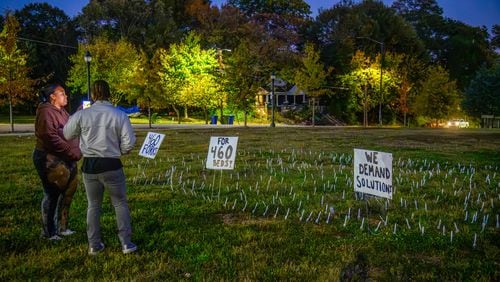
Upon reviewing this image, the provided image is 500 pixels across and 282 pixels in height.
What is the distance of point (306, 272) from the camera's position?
502cm

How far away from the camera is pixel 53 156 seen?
613 cm

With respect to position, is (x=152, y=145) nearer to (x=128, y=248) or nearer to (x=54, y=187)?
(x=54, y=187)

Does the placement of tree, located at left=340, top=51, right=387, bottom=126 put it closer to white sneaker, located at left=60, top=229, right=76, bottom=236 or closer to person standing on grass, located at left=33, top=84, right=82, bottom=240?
white sneaker, located at left=60, top=229, right=76, bottom=236

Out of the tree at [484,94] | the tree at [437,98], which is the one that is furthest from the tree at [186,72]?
the tree at [484,94]

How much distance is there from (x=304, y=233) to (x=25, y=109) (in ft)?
228

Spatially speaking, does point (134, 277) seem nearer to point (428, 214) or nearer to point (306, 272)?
point (306, 272)

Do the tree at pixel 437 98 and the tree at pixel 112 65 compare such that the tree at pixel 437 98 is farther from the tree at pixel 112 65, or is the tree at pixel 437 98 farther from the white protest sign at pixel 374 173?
the white protest sign at pixel 374 173

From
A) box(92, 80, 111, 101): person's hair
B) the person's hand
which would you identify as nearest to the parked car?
the person's hand

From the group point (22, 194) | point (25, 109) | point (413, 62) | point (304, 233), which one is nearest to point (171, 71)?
point (25, 109)

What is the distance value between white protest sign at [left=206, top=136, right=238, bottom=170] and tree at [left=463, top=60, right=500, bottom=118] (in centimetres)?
5174

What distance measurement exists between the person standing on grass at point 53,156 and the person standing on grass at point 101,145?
2.02 ft

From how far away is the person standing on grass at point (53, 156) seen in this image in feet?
20.0

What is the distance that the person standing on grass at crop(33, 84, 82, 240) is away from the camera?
20.0 ft

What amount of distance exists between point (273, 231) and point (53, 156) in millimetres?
3209
